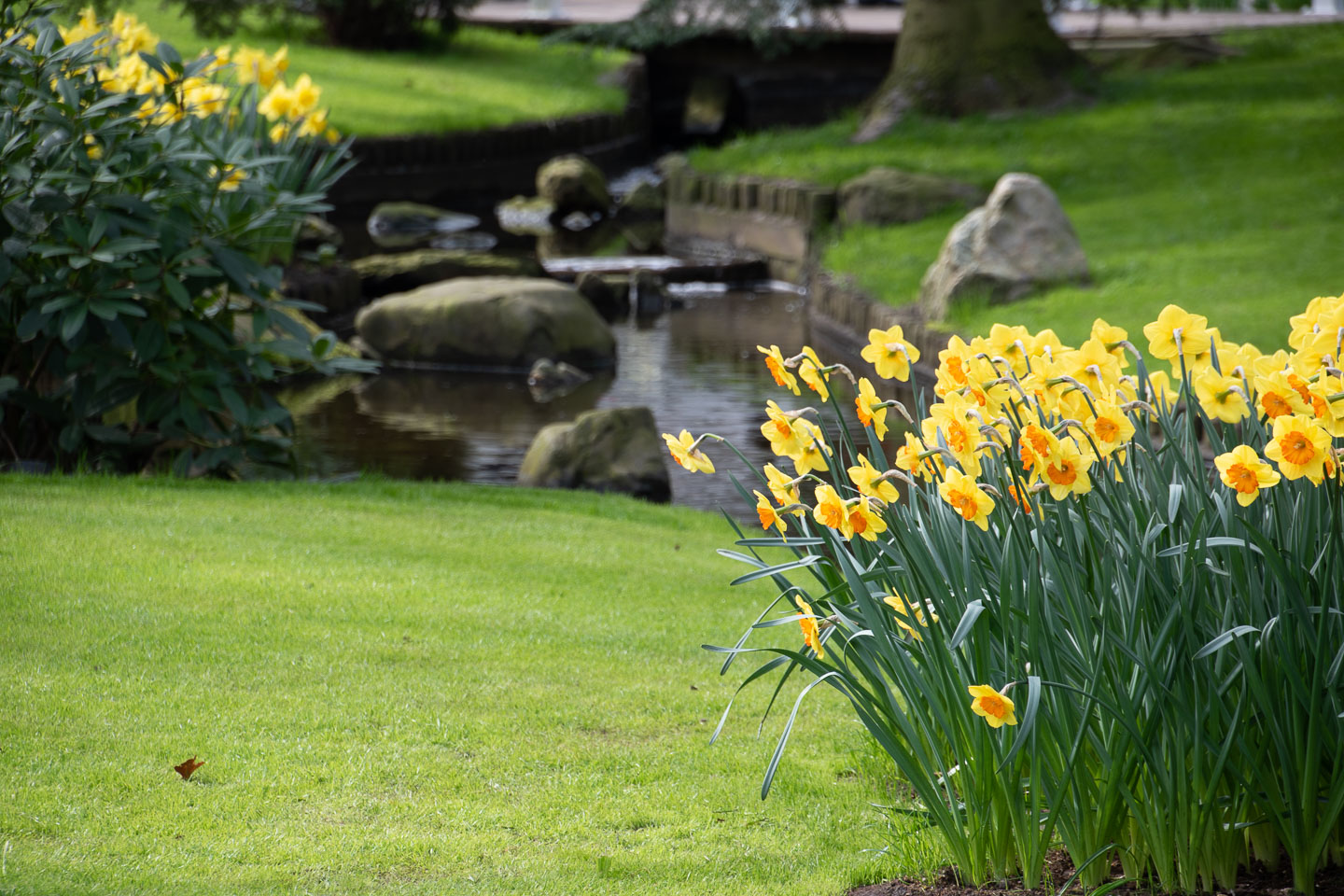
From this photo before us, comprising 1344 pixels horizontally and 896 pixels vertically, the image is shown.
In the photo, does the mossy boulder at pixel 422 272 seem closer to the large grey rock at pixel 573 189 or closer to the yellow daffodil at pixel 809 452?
the large grey rock at pixel 573 189

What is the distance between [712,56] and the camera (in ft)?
89.6

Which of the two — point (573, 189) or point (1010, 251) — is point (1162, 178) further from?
point (573, 189)

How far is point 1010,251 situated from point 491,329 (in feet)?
14.5

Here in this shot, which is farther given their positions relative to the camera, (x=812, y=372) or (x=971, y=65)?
(x=971, y=65)

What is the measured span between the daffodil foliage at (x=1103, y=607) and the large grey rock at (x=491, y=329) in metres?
9.08

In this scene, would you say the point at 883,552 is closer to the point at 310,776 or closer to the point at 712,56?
the point at 310,776

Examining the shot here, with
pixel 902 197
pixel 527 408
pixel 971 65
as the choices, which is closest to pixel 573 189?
pixel 971 65

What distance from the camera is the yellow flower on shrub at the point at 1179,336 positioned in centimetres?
302

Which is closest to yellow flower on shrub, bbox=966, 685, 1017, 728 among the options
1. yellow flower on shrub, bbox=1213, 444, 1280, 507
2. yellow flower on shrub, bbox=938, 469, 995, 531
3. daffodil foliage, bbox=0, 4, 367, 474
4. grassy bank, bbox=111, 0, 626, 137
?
yellow flower on shrub, bbox=938, 469, 995, 531

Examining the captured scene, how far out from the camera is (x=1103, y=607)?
2625mm

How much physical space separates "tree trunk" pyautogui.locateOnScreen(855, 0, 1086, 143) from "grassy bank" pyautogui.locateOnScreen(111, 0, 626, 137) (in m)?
7.17

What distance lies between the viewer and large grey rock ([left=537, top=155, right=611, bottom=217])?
789 inches

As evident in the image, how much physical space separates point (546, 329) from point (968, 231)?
12.0ft

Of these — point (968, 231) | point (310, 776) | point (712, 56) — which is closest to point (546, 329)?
point (968, 231)
